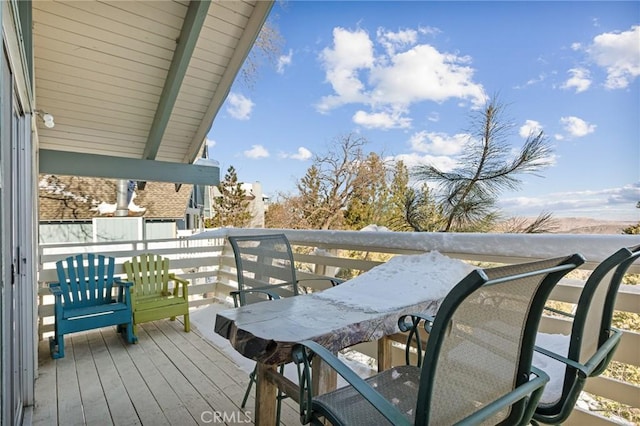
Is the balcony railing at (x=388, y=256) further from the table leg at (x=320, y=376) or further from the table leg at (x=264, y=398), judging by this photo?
the table leg at (x=264, y=398)

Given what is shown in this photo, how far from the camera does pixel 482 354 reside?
860 mm

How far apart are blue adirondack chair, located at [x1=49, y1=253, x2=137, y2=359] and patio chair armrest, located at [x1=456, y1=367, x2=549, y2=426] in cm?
346

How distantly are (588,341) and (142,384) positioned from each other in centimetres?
275

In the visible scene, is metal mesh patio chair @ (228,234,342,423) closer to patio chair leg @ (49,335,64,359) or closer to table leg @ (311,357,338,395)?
table leg @ (311,357,338,395)

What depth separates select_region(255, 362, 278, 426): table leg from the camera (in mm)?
1549

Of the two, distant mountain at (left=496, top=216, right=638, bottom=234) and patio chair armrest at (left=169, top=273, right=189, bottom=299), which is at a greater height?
distant mountain at (left=496, top=216, right=638, bottom=234)

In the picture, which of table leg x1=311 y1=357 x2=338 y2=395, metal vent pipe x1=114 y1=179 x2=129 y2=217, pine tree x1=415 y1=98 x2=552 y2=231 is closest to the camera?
table leg x1=311 y1=357 x2=338 y2=395

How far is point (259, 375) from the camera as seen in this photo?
156 cm

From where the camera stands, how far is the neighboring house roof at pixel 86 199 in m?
9.26

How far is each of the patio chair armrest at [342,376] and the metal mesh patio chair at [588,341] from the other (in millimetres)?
625

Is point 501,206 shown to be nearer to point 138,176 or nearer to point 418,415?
point 418,415

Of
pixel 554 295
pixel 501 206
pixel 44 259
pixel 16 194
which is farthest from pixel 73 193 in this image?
pixel 554 295

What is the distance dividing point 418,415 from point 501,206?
3.59m

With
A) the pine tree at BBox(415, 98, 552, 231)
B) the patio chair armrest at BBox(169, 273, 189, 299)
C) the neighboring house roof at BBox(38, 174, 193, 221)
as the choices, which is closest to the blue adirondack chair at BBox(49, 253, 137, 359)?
the patio chair armrest at BBox(169, 273, 189, 299)
